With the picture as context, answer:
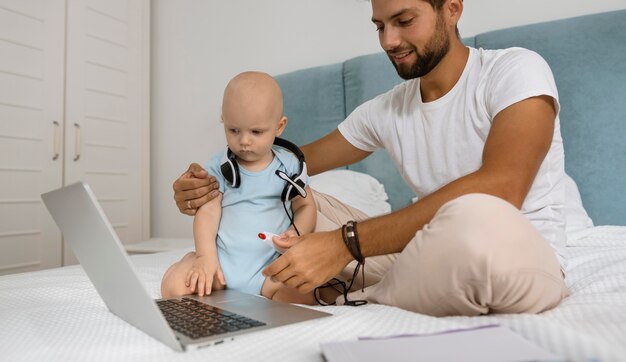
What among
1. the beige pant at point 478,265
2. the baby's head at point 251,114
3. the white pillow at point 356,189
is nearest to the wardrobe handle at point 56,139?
the white pillow at point 356,189

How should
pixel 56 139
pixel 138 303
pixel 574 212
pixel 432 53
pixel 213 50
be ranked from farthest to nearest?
pixel 213 50, pixel 56 139, pixel 574 212, pixel 432 53, pixel 138 303

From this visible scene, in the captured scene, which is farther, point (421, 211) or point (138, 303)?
point (421, 211)

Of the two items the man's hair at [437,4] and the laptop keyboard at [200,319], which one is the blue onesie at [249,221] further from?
the man's hair at [437,4]

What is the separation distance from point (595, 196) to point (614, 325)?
4.14ft

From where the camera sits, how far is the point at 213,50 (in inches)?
119

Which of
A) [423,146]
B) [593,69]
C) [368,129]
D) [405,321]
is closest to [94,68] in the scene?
[368,129]

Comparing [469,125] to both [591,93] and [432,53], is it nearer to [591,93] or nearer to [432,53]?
[432,53]

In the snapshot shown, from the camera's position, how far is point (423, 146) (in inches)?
51.7

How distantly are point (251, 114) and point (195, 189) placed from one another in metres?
0.21

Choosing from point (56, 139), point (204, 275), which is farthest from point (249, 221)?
point (56, 139)

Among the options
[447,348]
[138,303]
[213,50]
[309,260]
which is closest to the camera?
[447,348]

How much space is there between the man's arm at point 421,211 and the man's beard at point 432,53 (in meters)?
0.32

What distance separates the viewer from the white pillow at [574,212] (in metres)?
1.64

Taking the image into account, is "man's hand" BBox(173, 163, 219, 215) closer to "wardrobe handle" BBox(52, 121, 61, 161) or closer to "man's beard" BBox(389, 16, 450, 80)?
"man's beard" BBox(389, 16, 450, 80)
